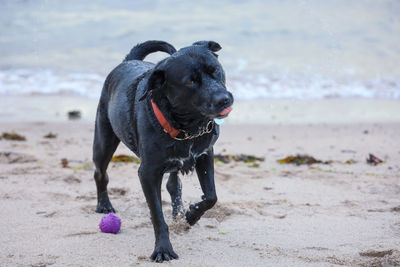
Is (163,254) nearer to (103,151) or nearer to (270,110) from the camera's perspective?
(103,151)

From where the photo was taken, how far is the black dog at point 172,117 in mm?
3006

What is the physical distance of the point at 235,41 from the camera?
18.4 m

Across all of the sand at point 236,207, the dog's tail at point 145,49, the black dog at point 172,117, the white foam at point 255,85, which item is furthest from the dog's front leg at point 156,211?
the white foam at point 255,85

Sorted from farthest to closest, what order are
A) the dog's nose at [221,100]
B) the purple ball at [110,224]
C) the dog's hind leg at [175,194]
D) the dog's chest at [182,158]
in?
the dog's hind leg at [175,194] < the purple ball at [110,224] < the dog's chest at [182,158] < the dog's nose at [221,100]

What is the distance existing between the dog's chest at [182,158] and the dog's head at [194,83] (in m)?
0.29

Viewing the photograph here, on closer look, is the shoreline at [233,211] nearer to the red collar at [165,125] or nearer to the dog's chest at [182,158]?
the dog's chest at [182,158]

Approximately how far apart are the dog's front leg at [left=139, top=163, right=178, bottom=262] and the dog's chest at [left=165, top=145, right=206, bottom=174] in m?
0.11

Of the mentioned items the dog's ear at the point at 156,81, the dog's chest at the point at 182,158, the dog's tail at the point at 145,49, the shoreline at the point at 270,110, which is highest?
the dog's tail at the point at 145,49

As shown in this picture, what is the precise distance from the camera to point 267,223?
416 centimetres

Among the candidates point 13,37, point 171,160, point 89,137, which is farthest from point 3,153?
point 13,37

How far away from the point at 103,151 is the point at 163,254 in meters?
1.55

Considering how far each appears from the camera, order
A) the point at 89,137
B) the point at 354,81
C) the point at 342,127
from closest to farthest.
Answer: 1. the point at 89,137
2. the point at 342,127
3. the point at 354,81

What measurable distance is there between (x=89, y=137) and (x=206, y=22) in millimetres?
12748

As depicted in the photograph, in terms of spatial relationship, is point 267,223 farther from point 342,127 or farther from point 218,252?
point 342,127
